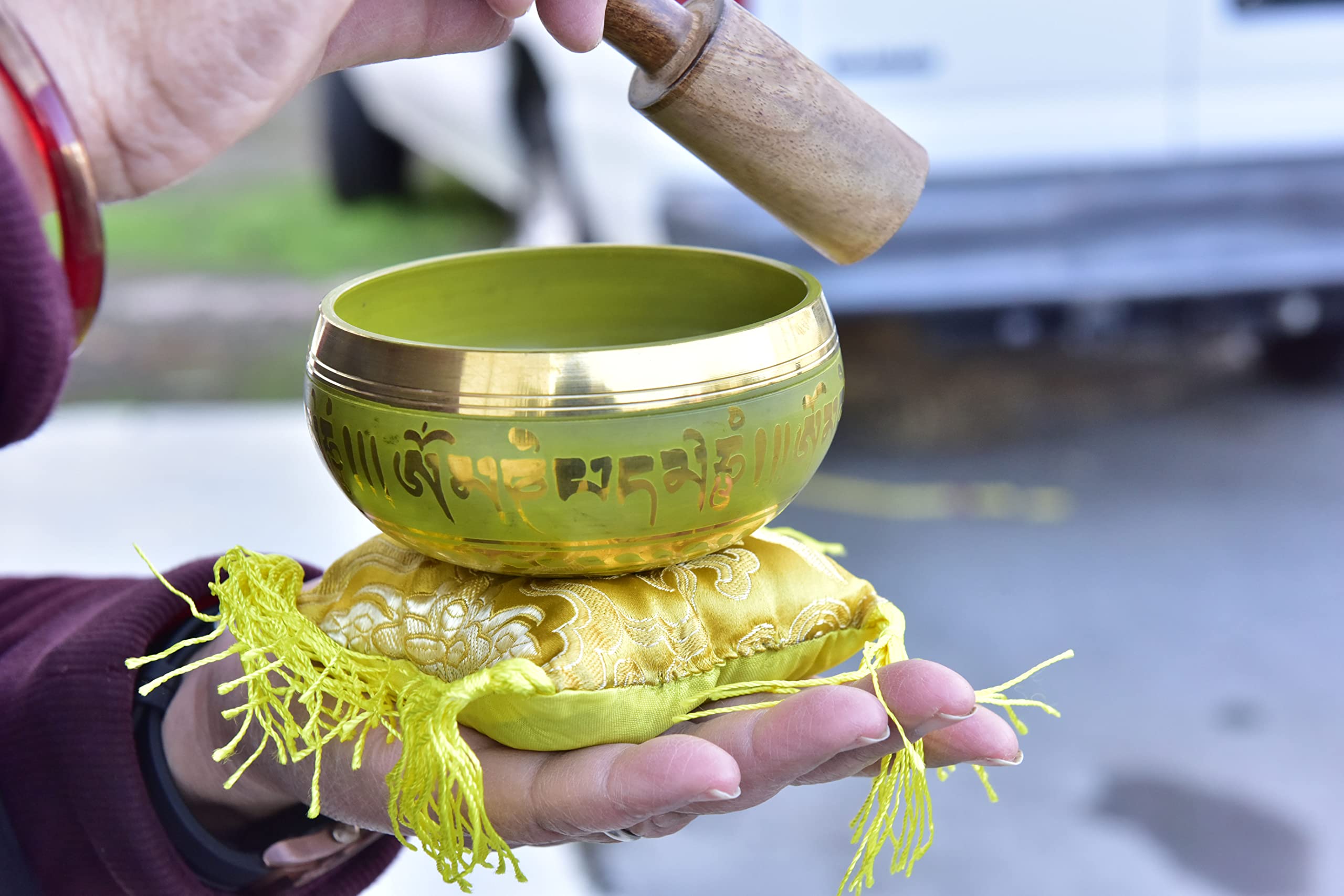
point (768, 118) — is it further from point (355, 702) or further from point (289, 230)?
point (289, 230)

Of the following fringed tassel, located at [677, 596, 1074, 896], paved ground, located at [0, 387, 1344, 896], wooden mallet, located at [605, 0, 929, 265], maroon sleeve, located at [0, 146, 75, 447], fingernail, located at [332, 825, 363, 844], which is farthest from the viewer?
paved ground, located at [0, 387, 1344, 896]

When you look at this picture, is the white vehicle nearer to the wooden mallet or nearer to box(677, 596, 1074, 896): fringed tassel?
the wooden mallet

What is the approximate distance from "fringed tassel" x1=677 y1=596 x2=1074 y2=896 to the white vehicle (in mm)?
1713

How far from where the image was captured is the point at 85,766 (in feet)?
2.91

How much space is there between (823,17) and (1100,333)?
6.23ft

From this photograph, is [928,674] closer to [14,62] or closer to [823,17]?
[14,62]

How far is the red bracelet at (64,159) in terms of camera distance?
0.70 meters

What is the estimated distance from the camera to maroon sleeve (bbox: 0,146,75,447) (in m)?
0.68

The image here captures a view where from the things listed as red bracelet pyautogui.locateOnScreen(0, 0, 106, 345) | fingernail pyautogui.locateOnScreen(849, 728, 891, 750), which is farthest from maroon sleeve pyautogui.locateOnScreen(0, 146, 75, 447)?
fingernail pyautogui.locateOnScreen(849, 728, 891, 750)

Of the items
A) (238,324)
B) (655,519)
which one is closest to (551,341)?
(655,519)

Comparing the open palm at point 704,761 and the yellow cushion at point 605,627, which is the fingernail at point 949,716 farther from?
the yellow cushion at point 605,627

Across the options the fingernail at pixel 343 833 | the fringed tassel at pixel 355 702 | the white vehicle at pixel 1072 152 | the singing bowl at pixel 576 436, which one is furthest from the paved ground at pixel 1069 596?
the singing bowl at pixel 576 436

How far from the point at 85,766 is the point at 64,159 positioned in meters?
0.42

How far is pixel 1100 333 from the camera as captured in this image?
3.97 meters
